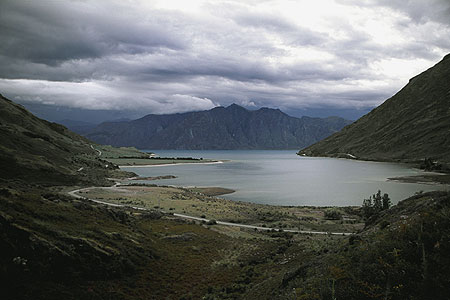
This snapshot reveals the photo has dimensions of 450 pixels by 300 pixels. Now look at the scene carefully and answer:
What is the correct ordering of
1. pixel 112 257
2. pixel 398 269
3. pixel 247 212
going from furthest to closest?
1. pixel 247 212
2. pixel 112 257
3. pixel 398 269

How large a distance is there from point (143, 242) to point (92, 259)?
9.85 m

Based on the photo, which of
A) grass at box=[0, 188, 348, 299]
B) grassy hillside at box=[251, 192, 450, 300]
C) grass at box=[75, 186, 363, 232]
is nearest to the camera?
grassy hillside at box=[251, 192, 450, 300]

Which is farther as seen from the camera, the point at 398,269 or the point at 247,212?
the point at 247,212

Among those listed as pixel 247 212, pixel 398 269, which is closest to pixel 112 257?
pixel 398 269

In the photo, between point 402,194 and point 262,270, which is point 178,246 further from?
point 402,194

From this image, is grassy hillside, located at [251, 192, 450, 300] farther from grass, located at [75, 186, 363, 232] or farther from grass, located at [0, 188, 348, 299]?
grass, located at [75, 186, 363, 232]

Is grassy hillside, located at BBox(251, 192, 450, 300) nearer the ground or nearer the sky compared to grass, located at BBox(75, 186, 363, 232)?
nearer the sky

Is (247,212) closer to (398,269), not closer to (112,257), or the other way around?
(112,257)

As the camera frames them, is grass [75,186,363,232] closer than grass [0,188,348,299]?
No

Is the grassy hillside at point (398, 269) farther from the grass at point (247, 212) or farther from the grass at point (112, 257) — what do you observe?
the grass at point (247, 212)

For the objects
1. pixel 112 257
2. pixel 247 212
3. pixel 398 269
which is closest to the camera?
pixel 398 269

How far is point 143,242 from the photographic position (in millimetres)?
33156

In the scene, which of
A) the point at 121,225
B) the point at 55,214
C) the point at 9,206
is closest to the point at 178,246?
the point at 121,225

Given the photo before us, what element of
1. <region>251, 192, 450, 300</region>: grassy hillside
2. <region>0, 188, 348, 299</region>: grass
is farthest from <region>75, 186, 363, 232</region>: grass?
<region>251, 192, 450, 300</region>: grassy hillside
